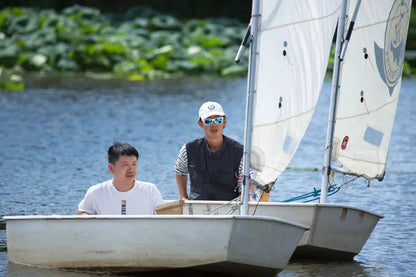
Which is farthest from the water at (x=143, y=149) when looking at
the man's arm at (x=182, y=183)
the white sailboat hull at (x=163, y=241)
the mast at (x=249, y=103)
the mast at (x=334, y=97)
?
the mast at (x=249, y=103)

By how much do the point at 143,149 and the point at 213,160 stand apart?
32.4 ft

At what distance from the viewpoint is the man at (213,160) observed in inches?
393

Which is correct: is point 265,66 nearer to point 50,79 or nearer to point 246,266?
point 246,266

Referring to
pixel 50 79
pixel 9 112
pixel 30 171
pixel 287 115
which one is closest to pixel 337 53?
pixel 287 115

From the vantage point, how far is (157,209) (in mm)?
9648

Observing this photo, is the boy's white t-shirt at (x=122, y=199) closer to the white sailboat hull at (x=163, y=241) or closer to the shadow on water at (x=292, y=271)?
the white sailboat hull at (x=163, y=241)

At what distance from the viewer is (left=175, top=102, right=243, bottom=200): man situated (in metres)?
9.98

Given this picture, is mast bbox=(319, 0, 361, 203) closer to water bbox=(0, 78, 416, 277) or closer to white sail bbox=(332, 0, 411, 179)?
white sail bbox=(332, 0, 411, 179)

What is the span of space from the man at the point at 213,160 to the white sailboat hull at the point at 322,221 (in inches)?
13.5

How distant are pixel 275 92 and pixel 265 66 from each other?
24cm

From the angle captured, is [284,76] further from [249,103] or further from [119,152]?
[119,152]

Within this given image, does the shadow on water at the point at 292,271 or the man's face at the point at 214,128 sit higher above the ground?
the man's face at the point at 214,128

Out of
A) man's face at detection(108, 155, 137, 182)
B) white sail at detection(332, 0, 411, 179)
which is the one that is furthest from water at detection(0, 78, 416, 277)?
white sail at detection(332, 0, 411, 179)

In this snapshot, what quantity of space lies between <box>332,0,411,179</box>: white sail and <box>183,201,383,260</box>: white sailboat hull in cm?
72
